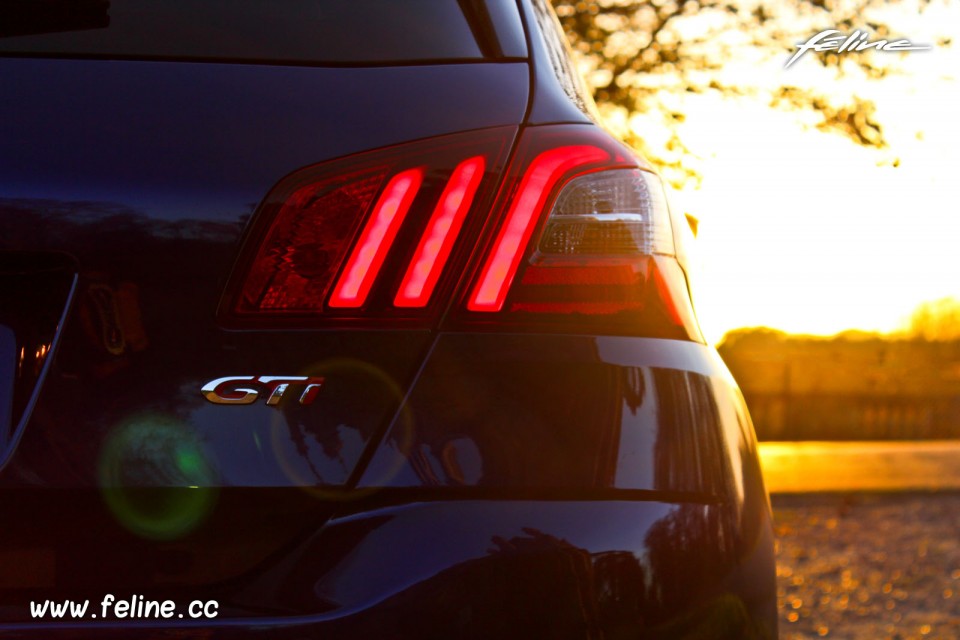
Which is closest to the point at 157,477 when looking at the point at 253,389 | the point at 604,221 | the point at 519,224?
the point at 253,389

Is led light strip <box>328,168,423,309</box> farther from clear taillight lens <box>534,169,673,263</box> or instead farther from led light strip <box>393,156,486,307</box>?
clear taillight lens <box>534,169,673,263</box>

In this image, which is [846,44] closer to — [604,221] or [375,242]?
[604,221]

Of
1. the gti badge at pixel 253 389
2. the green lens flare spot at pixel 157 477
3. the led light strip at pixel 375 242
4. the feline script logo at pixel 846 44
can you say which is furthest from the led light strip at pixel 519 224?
the feline script logo at pixel 846 44

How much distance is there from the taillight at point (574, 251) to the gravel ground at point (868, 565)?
9.11ft

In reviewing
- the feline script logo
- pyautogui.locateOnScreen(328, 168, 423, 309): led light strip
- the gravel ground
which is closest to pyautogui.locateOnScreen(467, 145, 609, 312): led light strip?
pyautogui.locateOnScreen(328, 168, 423, 309): led light strip

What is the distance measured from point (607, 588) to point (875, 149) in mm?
6560

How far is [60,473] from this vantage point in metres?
Result: 1.09

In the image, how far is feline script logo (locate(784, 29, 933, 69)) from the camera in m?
5.51

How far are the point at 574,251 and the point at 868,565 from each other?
4.16m

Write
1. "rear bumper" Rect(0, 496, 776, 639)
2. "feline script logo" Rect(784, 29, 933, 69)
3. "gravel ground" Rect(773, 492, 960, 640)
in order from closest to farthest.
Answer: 1. "rear bumper" Rect(0, 496, 776, 639)
2. "gravel ground" Rect(773, 492, 960, 640)
3. "feline script logo" Rect(784, 29, 933, 69)

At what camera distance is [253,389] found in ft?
3.69

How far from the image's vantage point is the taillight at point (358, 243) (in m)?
1.17

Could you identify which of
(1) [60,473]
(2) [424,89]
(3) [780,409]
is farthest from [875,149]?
(3) [780,409]

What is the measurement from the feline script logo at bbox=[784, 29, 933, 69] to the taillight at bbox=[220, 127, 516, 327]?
4.85 meters
